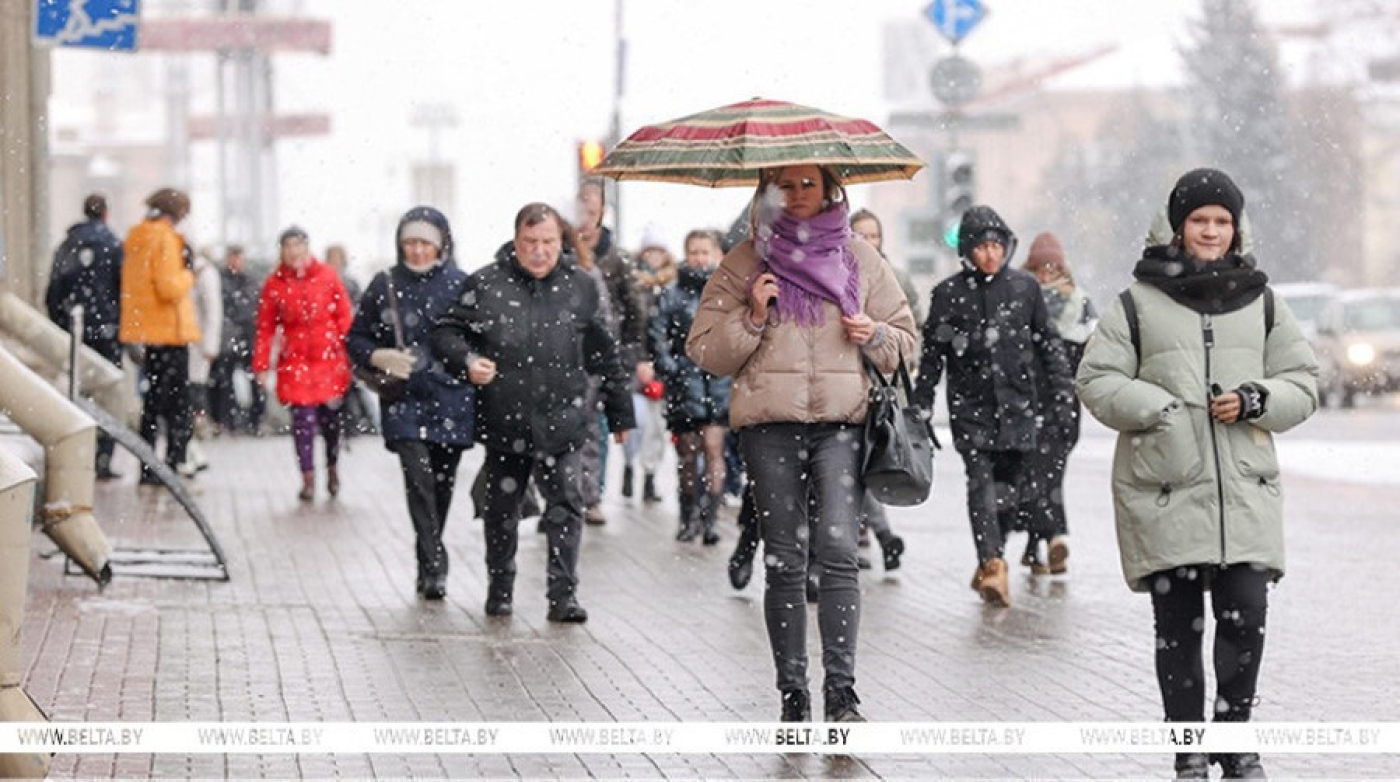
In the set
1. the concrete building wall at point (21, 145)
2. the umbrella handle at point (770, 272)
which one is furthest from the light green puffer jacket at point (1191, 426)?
the concrete building wall at point (21, 145)

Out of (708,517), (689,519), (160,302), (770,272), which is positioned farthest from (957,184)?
(770,272)

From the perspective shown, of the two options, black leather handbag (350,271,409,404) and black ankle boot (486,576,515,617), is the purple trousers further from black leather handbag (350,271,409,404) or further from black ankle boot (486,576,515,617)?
black ankle boot (486,576,515,617)

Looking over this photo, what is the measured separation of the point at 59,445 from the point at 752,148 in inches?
193


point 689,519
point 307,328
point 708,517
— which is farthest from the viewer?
point 307,328

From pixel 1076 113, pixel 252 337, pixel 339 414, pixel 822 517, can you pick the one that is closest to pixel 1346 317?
pixel 252 337

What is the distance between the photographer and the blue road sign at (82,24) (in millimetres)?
17484

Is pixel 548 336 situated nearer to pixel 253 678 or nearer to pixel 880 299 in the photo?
pixel 253 678

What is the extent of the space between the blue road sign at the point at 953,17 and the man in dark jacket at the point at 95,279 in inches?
429

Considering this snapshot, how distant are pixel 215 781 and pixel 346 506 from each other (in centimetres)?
1117

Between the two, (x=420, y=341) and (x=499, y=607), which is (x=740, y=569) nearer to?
(x=499, y=607)

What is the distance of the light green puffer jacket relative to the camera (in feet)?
25.2

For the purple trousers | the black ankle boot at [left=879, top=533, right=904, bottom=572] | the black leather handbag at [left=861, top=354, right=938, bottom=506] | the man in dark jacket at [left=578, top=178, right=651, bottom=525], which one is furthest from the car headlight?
the black leather handbag at [left=861, top=354, right=938, bottom=506]

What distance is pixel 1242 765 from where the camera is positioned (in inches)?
304

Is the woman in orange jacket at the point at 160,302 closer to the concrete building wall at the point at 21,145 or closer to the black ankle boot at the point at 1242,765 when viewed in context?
the concrete building wall at the point at 21,145
